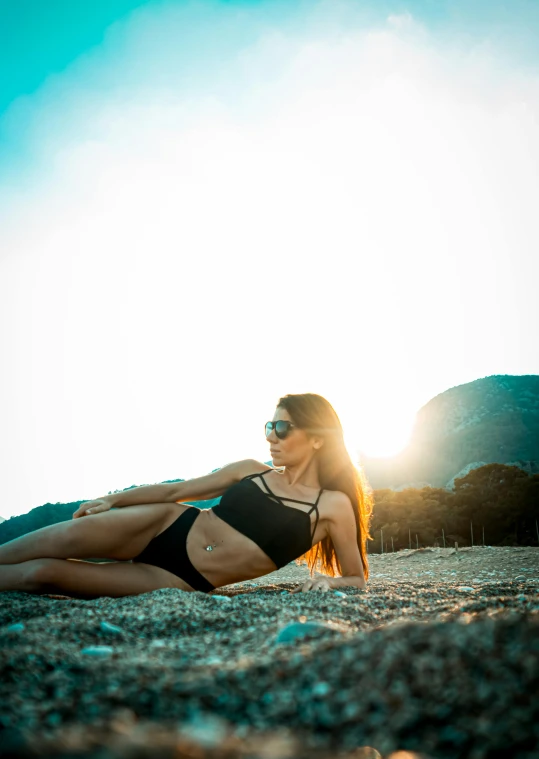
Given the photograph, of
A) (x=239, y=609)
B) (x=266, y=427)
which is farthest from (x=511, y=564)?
(x=239, y=609)

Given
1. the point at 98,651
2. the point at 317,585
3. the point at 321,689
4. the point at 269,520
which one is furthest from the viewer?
the point at 269,520

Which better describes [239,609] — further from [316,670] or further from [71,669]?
[316,670]

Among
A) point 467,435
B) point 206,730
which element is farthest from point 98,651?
point 467,435

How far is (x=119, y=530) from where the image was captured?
3.98m

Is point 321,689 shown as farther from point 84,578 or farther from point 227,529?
point 84,578

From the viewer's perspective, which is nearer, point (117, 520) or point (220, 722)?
point (220, 722)

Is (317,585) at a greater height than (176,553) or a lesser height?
lesser

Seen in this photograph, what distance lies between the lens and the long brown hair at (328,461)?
15.8ft

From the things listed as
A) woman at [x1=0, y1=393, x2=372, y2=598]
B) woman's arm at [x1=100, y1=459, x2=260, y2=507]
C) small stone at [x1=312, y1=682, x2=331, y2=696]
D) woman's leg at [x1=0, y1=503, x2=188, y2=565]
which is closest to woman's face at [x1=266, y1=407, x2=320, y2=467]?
woman at [x1=0, y1=393, x2=372, y2=598]

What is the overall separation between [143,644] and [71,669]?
55 cm

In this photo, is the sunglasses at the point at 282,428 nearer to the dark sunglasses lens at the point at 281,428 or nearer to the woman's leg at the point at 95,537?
the dark sunglasses lens at the point at 281,428

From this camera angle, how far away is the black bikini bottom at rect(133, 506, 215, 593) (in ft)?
13.5

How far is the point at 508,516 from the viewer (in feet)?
78.0

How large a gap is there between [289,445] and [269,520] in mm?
766
